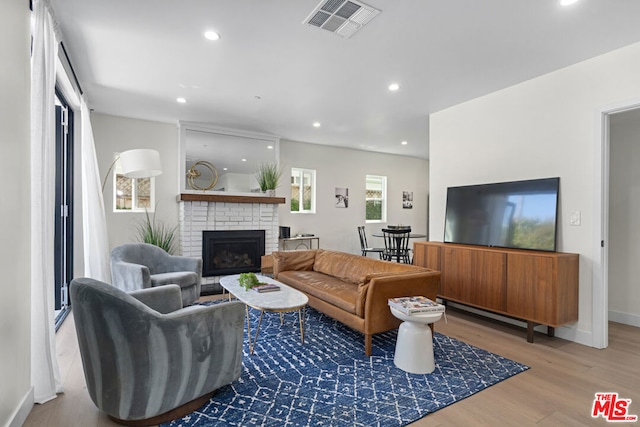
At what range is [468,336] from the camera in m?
3.32

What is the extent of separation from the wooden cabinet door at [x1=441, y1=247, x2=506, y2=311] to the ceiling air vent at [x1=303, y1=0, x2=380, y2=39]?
8.41ft

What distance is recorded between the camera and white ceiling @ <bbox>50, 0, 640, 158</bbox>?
2.44 meters

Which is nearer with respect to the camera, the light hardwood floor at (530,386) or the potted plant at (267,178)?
the light hardwood floor at (530,386)

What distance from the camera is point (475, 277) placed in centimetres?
363

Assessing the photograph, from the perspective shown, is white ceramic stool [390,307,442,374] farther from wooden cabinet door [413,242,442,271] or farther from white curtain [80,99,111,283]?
white curtain [80,99,111,283]

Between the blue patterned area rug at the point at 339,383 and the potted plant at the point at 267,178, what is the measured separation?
128 inches

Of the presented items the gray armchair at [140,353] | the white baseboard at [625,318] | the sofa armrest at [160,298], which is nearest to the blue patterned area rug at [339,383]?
the gray armchair at [140,353]

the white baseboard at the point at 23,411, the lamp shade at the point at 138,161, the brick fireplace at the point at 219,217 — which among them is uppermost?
the lamp shade at the point at 138,161

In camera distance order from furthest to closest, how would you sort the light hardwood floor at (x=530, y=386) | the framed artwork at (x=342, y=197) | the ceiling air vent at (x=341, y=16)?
the framed artwork at (x=342, y=197) < the ceiling air vent at (x=341, y=16) < the light hardwood floor at (x=530, y=386)

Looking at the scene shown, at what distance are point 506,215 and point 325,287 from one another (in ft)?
7.05

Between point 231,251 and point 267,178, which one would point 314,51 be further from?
point 231,251

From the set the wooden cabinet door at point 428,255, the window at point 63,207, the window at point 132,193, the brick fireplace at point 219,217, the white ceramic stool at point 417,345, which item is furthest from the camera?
the brick fireplace at point 219,217

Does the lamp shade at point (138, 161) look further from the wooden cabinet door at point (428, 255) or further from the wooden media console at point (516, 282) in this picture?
the wooden media console at point (516, 282)

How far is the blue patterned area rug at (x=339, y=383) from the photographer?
1941 mm
